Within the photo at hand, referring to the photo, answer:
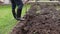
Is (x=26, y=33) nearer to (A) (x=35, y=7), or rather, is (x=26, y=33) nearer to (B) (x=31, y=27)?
(B) (x=31, y=27)

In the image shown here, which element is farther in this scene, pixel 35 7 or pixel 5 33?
pixel 35 7

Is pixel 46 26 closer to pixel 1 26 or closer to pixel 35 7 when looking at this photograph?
pixel 1 26

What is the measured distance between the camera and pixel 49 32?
237 inches

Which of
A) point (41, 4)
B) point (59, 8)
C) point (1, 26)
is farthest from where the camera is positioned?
point (41, 4)

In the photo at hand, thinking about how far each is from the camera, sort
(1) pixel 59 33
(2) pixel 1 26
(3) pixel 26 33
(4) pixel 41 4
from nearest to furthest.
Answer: (1) pixel 59 33 → (3) pixel 26 33 → (2) pixel 1 26 → (4) pixel 41 4

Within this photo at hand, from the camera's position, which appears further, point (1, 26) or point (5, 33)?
point (1, 26)

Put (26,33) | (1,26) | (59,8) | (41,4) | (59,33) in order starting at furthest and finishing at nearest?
(41,4) < (59,8) < (1,26) < (26,33) < (59,33)

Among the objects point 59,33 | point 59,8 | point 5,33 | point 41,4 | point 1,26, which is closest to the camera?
point 59,33

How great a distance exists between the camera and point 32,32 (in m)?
6.23

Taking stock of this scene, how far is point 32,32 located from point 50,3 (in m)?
4.47

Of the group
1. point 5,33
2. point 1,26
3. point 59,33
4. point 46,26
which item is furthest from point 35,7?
point 59,33

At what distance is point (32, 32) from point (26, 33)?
1.13ft

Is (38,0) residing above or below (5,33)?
above

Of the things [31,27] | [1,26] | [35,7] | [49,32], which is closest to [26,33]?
[31,27]
